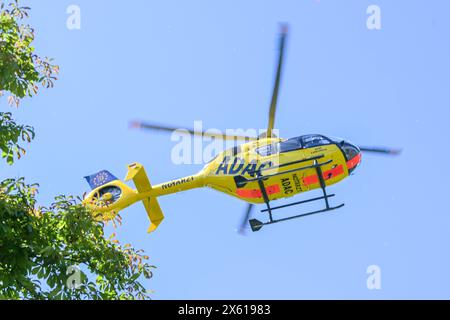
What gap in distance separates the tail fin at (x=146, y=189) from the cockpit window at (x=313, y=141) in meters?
5.11

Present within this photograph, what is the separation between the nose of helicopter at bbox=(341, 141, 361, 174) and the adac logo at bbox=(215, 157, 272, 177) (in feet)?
7.35

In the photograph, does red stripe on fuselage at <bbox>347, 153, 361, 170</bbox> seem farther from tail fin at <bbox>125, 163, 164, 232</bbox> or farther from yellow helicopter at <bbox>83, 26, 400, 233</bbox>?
tail fin at <bbox>125, 163, 164, 232</bbox>

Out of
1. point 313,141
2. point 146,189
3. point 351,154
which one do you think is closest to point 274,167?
point 313,141

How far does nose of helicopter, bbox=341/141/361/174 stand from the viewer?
2147 centimetres

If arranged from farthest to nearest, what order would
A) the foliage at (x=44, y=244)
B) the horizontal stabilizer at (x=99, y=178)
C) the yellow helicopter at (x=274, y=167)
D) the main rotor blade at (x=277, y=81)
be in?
the horizontal stabilizer at (x=99, y=178) < the yellow helicopter at (x=274, y=167) < the main rotor blade at (x=277, y=81) < the foliage at (x=44, y=244)

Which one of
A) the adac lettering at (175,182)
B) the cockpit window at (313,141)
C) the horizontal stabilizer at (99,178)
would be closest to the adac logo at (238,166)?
the adac lettering at (175,182)

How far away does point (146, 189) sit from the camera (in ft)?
76.5

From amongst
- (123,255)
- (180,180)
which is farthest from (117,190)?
(123,255)

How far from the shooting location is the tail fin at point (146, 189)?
22.8 meters

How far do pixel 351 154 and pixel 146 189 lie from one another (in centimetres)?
642

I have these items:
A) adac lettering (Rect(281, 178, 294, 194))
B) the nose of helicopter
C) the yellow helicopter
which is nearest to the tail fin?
the yellow helicopter

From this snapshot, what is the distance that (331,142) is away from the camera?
841 inches

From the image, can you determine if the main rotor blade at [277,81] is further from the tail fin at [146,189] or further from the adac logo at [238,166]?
the tail fin at [146,189]
